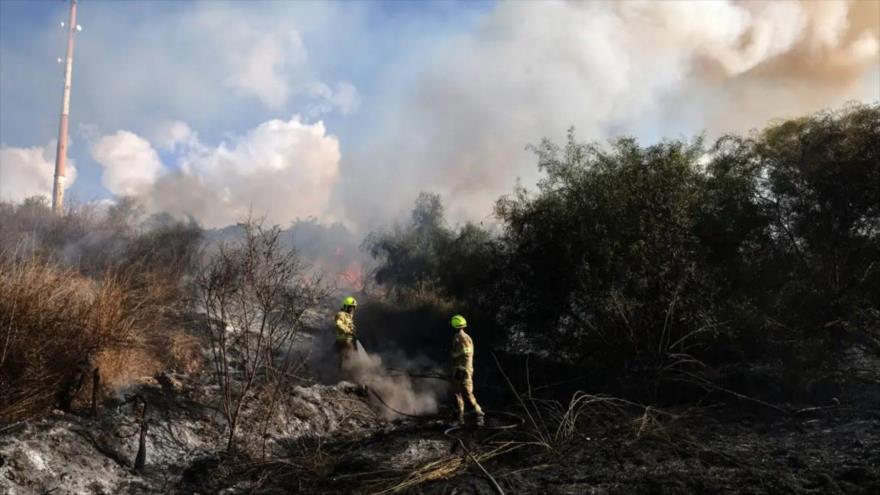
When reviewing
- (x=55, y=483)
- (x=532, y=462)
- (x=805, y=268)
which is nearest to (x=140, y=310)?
(x=55, y=483)

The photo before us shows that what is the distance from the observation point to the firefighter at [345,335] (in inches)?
509

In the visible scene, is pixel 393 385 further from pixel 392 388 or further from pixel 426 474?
pixel 426 474

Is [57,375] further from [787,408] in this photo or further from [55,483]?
[787,408]

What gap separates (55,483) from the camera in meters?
7.23

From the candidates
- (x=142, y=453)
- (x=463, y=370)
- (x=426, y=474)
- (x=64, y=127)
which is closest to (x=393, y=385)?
(x=463, y=370)

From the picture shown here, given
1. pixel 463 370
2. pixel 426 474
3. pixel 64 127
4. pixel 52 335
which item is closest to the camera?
pixel 426 474

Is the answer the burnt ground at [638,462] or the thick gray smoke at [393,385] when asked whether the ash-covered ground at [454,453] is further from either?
the thick gray smoke at [393,385]

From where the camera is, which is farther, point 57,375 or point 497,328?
point 497,328

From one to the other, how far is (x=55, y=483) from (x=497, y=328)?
10926mm

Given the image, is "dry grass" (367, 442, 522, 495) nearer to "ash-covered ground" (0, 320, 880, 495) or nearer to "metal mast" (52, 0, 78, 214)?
"ash-covered ground" (0, 320, 880, 495)

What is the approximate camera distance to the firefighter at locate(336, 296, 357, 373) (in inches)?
509

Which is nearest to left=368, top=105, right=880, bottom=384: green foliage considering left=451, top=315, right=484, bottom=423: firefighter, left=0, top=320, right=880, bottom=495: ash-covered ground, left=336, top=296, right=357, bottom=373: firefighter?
left=0, top=320, right=880, bottom=495: ash-covered ground

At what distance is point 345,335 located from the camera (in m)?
13.0

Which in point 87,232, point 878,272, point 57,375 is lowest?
point 57,375
